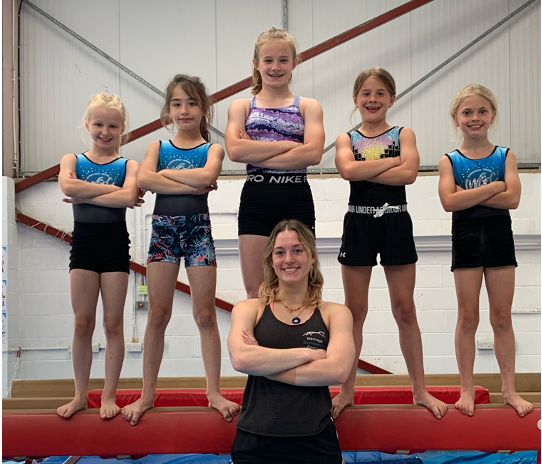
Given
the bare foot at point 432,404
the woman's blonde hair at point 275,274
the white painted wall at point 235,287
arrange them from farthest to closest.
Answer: the white painted wall at point 235,287
the bare foot at point 432,404
the woman's blonde hair at point 275,274

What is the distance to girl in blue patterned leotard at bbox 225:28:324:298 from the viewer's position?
304cm

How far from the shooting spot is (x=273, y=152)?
3016 mm

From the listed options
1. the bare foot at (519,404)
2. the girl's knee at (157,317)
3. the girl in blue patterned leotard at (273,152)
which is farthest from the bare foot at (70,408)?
the bare foot at (519,404)

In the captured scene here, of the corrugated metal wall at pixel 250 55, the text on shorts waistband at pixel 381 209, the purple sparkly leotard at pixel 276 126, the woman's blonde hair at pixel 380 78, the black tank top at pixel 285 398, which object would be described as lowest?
the black tank top at pixel 285 398

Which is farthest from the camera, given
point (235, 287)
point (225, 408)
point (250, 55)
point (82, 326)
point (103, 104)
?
point (250, 55)

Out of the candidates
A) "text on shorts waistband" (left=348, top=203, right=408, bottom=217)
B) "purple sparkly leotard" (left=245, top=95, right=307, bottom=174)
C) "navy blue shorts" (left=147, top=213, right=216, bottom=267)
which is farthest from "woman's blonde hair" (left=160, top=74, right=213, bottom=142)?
"text on shorts waistband" (left=348, top=203, right=408, bottom=217)

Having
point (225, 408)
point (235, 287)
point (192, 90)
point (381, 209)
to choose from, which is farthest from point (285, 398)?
point (235, 287)

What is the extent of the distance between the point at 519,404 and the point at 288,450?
1.40 meters

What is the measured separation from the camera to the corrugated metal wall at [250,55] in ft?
22.4

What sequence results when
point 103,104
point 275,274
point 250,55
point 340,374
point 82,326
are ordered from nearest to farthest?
1. point 340,374
2. point 275,274
3. point 82,326
4. point 103,104
5. point 250,55

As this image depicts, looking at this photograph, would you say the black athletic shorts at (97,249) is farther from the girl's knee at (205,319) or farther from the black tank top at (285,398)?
the black tank top at (285,398)

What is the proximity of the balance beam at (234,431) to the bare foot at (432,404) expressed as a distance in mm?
30

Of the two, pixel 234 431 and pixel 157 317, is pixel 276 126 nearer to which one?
pixel 157 317

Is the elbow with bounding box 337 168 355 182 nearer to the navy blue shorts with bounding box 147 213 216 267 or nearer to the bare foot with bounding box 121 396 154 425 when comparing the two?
the navy blue shorts with bounding box 147 213 216 267
